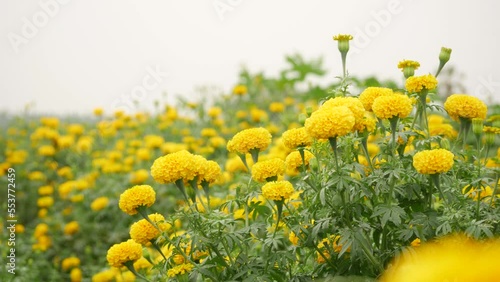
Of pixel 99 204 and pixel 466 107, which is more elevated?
pixel 466 107

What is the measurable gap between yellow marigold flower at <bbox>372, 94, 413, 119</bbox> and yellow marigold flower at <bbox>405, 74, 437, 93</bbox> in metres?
0.13

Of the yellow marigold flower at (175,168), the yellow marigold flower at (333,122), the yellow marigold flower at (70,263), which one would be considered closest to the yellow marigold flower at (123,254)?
the yellow marigold flower at (175,168)

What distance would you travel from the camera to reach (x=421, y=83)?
5.61 feet

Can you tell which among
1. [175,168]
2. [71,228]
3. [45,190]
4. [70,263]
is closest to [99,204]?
[71,228]

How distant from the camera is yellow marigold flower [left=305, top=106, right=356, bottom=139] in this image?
4.84ft

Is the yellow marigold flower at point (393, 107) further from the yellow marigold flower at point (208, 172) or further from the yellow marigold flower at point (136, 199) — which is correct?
the yellow marigold flower at point (136, 199)

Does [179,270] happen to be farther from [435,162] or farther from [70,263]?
[70,263]

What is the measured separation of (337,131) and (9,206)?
11.4 feet

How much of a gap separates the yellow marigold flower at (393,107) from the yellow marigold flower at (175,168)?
21.1 inches

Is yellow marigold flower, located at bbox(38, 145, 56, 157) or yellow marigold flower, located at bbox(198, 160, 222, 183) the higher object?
yellow marigold flower, located at bbox(198, 160, 222, 183)

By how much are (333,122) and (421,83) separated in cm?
39

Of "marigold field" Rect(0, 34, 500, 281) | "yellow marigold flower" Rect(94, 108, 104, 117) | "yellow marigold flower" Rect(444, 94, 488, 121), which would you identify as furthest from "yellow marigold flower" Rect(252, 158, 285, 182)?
"yellow marigold flower" Rect(94, 108, 104, 117)

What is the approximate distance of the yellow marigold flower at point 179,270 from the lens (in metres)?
1.66

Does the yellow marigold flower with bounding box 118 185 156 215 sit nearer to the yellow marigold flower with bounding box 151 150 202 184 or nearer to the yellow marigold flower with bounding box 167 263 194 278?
the yellow marigold flower with bounding box 151 150 202 184
